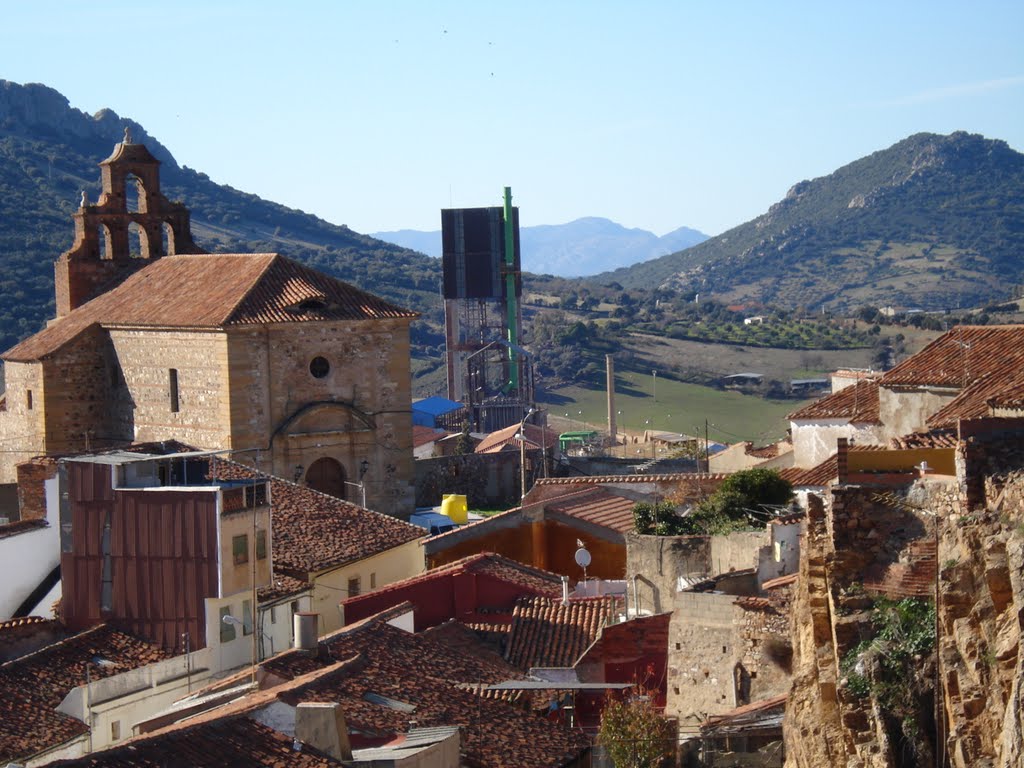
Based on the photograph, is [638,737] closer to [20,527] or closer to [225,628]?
[225,628]

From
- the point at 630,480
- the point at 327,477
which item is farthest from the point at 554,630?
the point at 327,477

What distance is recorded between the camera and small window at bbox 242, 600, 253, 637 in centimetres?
2331

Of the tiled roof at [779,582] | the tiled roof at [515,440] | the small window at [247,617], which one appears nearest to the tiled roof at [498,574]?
the small window at [247,617]

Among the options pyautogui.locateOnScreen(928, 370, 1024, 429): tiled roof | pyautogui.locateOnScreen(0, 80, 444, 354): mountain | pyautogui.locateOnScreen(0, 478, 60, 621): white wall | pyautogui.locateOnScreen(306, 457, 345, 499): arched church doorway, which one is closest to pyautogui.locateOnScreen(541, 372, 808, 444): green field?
pyautogui.locateOnScreen(0, 80, 444, 354): mountain

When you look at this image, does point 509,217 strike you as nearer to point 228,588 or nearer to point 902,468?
point 228,588

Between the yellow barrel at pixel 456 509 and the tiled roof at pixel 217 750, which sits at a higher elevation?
the tiled roof at pixel 217 750

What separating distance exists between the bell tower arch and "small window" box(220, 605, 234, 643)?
21.4 m

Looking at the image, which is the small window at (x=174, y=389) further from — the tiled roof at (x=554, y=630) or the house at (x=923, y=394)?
the tiled roof at (x=554, y=630)

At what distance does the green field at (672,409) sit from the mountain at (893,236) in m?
54.5

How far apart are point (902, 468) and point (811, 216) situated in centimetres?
17099

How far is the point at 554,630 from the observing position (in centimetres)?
2348

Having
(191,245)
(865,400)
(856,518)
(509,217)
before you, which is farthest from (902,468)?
(509,217)

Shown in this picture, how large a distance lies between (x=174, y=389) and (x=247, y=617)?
1456cm

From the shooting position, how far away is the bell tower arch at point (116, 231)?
43250 mm
